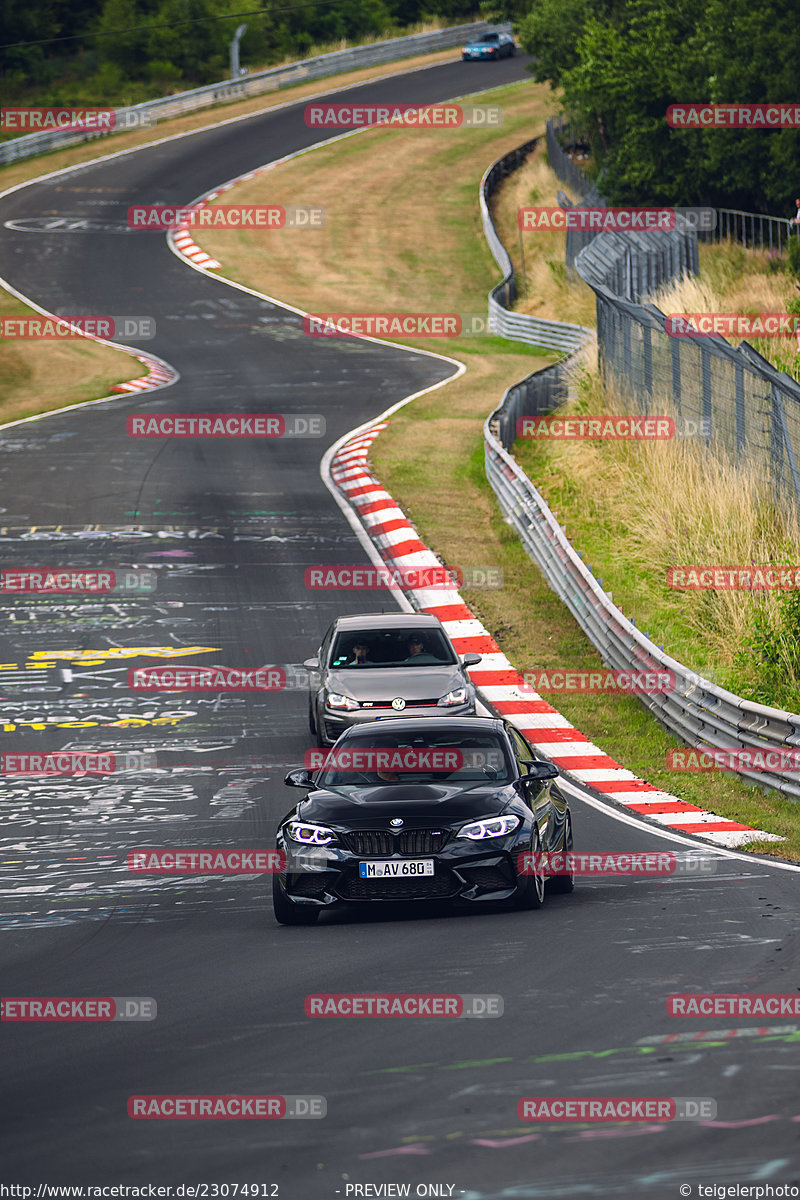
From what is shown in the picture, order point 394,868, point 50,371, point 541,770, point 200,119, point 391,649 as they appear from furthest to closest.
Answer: point 200,119, point 50,371, point 391,649, point 541,770, point 394,868

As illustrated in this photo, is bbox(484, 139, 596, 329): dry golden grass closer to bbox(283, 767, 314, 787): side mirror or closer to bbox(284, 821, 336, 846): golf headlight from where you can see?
bbox(283, 767, 314, 787): side mirror

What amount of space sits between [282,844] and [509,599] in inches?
499

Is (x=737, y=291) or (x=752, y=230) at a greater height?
(x=752, y=230)

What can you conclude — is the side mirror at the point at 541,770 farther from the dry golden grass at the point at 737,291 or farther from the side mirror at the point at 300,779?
the dry golden grass at the point at 737,291

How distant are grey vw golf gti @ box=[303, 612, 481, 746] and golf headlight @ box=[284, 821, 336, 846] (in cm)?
515

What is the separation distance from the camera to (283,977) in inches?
365

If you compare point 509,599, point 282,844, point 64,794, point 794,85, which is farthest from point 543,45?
point 282,844

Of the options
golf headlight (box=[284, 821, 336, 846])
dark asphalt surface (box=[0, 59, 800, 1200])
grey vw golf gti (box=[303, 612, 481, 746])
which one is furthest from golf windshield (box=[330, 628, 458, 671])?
golf headlight (box=[284, 821, 336, 846])

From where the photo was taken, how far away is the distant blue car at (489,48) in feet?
269

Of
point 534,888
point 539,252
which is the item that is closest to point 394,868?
point 534,888

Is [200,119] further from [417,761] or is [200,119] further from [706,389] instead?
[417,761]

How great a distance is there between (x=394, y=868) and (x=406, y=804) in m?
0.48

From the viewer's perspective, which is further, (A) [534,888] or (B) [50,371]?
(B) [50,371]

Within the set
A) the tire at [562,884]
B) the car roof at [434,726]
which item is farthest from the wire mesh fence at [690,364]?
the tire at [562,884]
